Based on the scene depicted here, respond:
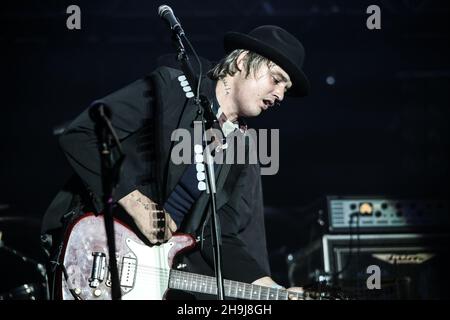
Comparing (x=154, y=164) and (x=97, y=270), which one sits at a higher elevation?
(x=154, y=164)

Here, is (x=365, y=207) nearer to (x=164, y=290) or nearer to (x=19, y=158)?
(x=164, y=290)

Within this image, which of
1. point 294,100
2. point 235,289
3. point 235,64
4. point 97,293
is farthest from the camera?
point 294,100

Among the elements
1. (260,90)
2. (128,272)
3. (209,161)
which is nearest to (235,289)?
(128,272)

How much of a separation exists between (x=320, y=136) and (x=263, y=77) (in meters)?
3.88

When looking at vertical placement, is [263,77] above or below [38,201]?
above

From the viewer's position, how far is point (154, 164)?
3.59m

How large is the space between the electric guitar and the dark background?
312cm

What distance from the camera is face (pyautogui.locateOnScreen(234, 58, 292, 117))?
12.7 feet

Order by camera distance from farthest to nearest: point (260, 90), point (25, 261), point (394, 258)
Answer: point (394, 258), point (25, 261), point (260, 90)

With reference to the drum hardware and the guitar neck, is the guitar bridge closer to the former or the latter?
the guitar neck

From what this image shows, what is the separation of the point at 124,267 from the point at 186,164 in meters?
0.69

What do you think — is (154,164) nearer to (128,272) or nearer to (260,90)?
(128,272)

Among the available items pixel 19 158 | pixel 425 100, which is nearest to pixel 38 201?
pixel 19 158

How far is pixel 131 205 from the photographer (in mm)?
3398
